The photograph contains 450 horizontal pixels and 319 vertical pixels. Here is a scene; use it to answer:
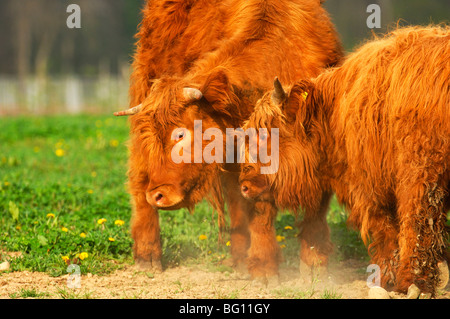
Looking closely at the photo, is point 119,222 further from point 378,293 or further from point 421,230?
point 421,230

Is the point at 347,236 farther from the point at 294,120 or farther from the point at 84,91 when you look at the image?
the point at 84,91

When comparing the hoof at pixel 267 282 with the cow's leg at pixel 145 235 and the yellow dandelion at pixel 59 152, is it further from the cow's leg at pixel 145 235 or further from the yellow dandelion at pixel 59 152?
the yellow dandelion at pixel 59 152

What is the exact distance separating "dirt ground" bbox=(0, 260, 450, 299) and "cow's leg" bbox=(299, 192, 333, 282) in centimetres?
11

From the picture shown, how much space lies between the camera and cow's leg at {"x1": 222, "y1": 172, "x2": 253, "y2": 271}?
539 centimetres

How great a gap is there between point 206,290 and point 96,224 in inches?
67.5

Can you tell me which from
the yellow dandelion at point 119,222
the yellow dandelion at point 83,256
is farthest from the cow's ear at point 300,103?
the yellow dandelion at point 119,222

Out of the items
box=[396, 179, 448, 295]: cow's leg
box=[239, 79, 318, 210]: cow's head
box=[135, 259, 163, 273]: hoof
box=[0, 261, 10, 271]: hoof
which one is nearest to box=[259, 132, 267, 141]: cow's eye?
box=[239, 79, 318, 210]: cow's head

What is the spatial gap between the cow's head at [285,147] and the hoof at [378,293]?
2.79ft

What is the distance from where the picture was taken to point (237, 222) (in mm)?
5570

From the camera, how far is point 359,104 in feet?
13.4

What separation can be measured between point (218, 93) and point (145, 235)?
4.91 ft

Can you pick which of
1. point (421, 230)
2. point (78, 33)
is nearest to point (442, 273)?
point (421, 230)

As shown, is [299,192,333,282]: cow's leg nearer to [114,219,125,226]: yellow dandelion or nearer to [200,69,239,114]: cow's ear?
[200,69,239,114]: cow's ear

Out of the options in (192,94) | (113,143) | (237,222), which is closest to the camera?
(192,94)
